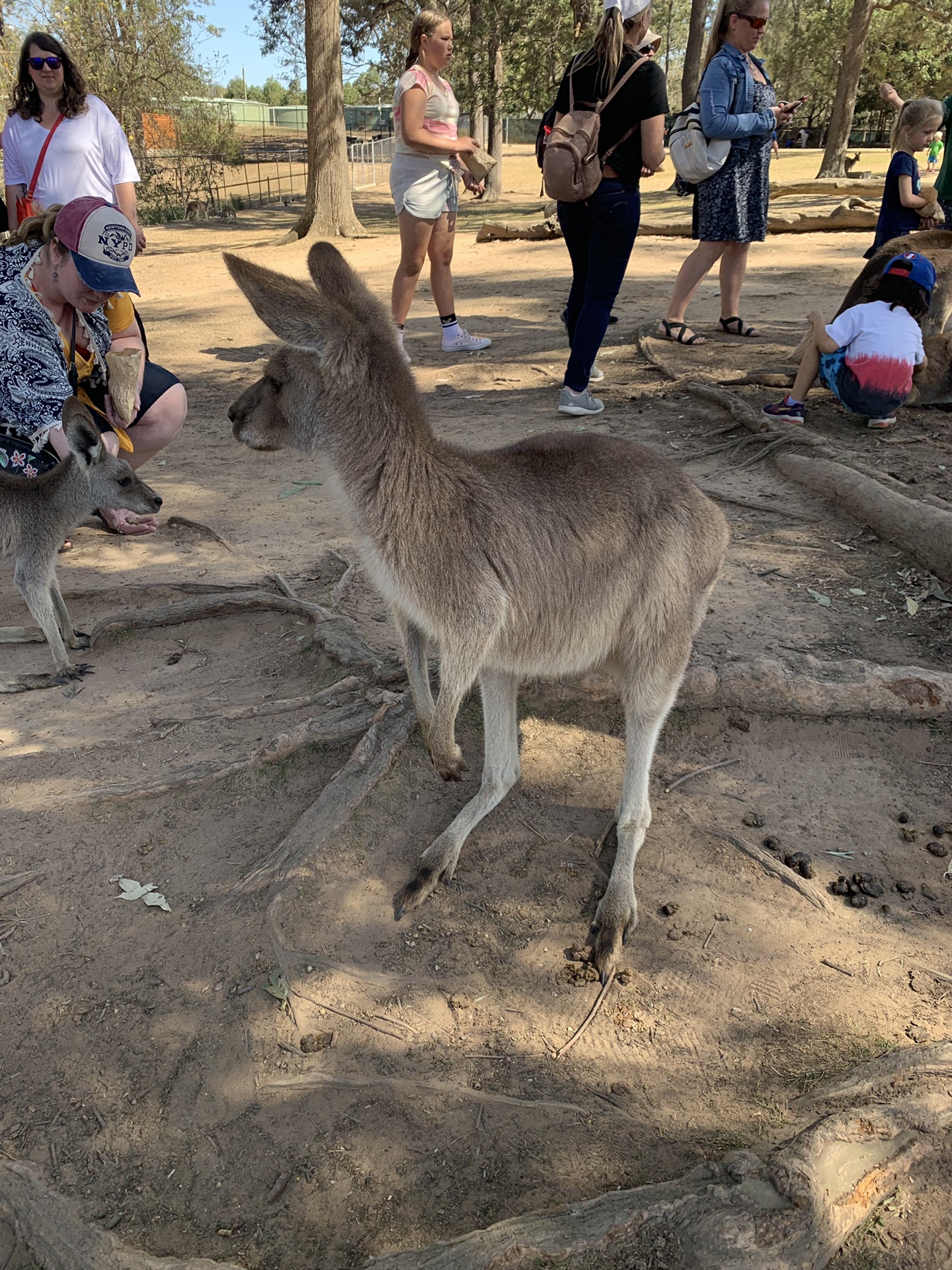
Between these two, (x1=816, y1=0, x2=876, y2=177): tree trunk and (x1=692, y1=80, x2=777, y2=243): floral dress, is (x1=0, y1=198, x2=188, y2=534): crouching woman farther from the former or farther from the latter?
(x1=816, y1=0, x2=876, y2=177): tree trunk

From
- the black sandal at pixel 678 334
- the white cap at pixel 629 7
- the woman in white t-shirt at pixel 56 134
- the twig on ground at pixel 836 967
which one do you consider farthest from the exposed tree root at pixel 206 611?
the black sandal at pixel 678 334

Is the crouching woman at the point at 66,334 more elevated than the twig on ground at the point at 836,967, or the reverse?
the crouching woman at the point at 66,334

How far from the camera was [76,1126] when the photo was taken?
6.09 ft

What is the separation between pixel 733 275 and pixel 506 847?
523 centimetres

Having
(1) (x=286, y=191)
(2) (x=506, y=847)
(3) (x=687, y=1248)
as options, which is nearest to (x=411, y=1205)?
(3) (x=687, y=1248)

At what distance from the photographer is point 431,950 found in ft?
7.40

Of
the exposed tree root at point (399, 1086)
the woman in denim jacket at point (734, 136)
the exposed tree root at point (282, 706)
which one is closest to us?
the exposed tree root at point (399, 1086)

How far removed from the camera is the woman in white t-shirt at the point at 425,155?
18.7 feet

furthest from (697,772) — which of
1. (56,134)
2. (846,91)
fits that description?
(846,91)

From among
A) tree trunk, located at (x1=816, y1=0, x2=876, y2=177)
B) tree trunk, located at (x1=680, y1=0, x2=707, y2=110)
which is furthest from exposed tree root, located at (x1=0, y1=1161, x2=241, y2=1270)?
tree trunk, located at (x1=680, y1=0, x2=707, y2=110)

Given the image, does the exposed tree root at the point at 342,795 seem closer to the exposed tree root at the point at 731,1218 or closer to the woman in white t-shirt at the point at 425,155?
the exposed tree root at the point at 731,1218

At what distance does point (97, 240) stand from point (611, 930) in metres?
2.90

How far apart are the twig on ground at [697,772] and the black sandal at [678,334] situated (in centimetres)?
453

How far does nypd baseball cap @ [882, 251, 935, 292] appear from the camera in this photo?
4824 millimetres
